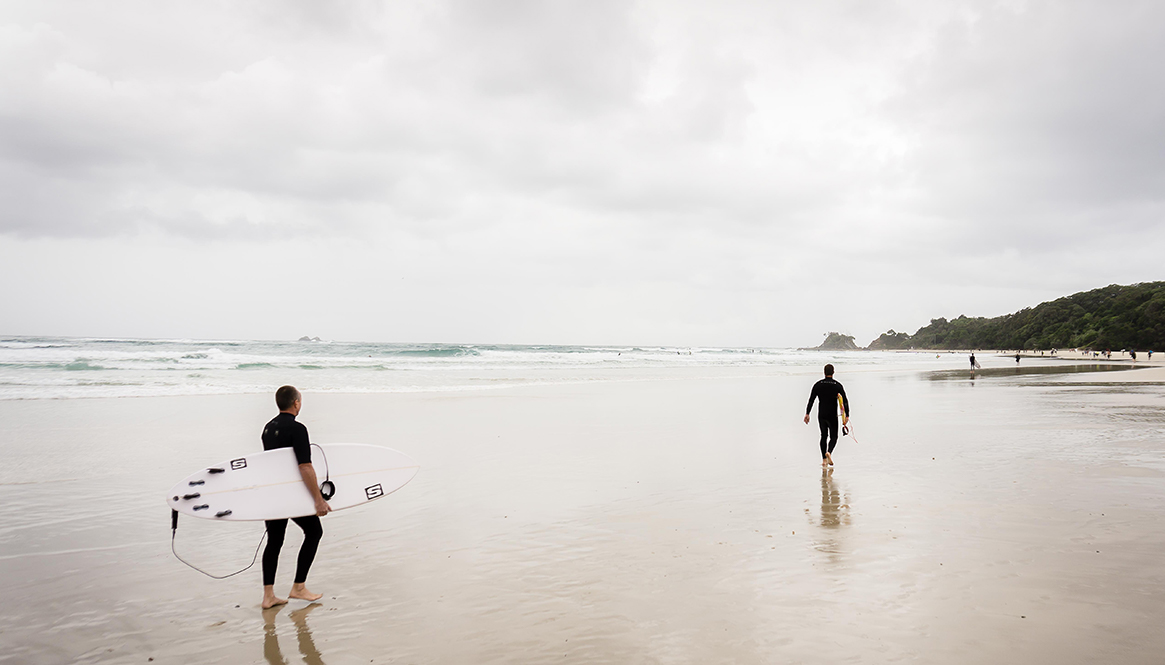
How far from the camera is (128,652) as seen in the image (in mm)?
3779

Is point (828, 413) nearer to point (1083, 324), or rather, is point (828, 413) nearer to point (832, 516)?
point (832, 516)

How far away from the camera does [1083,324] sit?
8569 centimetres

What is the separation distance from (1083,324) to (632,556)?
111 metres

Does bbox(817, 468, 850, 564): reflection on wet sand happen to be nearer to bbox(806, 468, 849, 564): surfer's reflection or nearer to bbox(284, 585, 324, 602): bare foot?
bbox(806, 468, 849, 564): surfer's reflection

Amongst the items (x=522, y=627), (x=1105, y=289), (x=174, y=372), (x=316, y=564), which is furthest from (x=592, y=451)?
(x=1105, y=289)

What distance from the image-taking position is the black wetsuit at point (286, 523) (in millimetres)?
4457

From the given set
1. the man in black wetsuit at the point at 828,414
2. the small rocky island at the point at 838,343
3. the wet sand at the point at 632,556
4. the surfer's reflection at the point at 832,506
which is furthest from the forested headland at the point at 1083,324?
the surfer's reflection at the point at 832,506

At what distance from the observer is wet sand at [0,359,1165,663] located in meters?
3.73

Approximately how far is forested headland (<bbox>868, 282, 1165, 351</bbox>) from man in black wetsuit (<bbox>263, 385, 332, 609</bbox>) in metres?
92.4

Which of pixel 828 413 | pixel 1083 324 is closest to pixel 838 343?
pixel 1083 324

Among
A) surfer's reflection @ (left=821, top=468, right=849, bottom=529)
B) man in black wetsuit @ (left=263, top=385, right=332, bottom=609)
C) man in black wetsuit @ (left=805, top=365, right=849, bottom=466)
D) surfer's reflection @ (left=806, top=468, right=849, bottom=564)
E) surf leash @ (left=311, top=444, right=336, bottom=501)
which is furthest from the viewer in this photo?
man in black wetsuit @ (left=805, top=365, right=849, bottom=466)

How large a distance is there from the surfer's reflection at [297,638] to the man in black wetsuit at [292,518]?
0.11 meters

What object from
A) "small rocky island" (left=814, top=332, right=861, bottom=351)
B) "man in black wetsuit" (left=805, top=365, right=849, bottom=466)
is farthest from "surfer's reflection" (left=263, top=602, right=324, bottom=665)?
"small rocky island" (left=814, top=332, right=861, bottom=351)

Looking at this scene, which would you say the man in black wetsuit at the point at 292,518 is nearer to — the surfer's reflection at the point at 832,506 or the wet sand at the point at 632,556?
the wet sand at the point at 632,556
